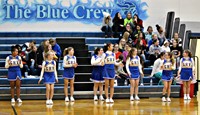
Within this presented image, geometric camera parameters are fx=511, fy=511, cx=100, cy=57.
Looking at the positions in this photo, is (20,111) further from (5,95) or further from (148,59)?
(148,59)

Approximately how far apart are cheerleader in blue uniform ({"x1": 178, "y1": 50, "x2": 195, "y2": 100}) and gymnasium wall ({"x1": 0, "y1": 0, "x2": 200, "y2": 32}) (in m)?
5.34

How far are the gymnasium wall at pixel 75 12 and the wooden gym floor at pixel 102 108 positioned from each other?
18.3 ft

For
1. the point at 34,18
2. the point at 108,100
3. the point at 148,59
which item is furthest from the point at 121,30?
the point at 108,100

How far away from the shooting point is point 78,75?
17.4 m

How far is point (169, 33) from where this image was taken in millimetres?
20953

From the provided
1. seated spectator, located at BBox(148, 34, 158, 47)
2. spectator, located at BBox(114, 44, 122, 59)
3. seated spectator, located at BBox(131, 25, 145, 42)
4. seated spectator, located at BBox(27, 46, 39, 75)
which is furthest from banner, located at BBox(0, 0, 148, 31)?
spectator, located at BBox(114, 44, 122, 59)

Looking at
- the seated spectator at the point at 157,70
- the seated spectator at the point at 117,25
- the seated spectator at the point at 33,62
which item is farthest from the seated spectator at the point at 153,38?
the seated spectator at the point at 33,62

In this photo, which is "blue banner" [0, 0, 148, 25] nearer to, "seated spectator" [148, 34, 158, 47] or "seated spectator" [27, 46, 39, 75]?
"seated spectator" [148, 34, 158, 47]

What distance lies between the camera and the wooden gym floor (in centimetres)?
1243

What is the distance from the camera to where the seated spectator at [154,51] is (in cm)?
1823

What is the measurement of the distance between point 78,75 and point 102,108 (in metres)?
4.11

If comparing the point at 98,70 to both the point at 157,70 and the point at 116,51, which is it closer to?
the point at 116,51

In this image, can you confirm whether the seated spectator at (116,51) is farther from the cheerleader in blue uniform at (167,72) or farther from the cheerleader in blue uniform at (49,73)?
the cheerleader in blue uniform at (49,73)

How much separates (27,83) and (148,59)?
458 centimetres
